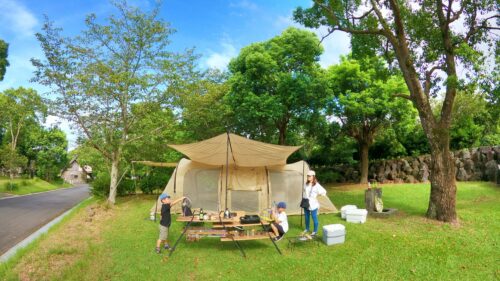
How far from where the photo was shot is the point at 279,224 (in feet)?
22.0

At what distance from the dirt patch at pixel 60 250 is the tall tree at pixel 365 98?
1197cm

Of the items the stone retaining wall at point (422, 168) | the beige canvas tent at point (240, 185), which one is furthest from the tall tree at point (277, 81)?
the stone retaining wall at point (422, 168)

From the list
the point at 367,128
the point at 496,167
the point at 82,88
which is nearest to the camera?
the point at 82,88

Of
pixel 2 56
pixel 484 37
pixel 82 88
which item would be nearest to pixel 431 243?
pixel 484 37

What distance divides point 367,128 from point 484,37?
31.2 feet

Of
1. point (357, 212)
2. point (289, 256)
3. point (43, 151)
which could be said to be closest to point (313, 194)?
point (289, 256)

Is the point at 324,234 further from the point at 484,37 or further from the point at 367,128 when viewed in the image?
the point at 367,128

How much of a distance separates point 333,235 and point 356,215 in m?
2.28

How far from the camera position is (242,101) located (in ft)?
52.4

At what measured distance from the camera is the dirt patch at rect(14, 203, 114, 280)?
5.43m

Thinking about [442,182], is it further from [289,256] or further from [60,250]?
[60,250]

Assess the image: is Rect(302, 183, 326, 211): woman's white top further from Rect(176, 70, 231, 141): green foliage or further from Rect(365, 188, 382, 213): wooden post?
Rect(176, 70, 231, 141): green foliage

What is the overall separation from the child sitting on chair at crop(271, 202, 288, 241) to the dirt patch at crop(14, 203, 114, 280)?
3655mm

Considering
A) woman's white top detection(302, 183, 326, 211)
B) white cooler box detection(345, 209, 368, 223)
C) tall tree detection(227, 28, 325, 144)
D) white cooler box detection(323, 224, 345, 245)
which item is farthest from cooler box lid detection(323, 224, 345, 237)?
tall tree detection(227, 28, 325, 144)
